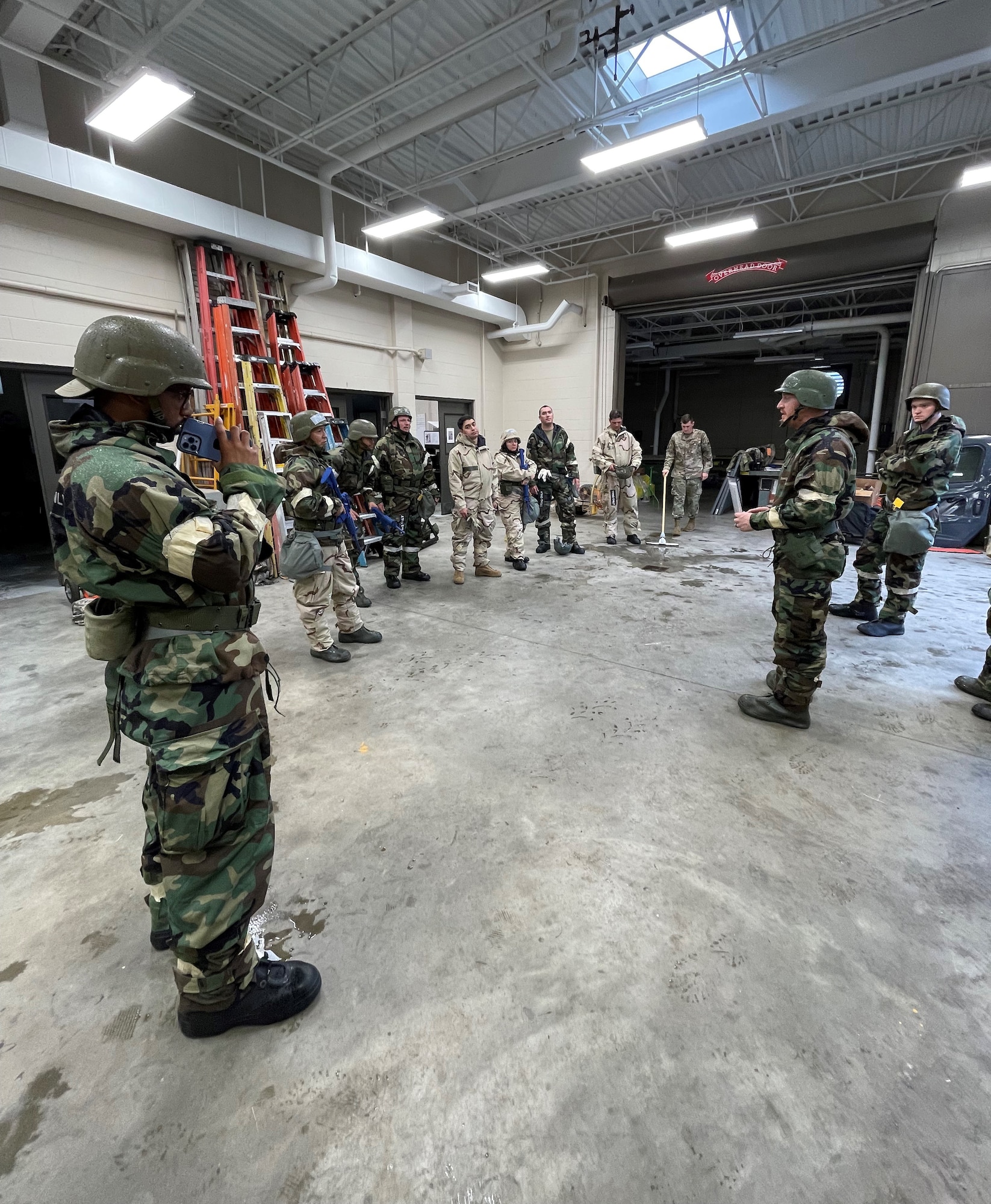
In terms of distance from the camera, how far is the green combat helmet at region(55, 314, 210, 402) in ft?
4.07

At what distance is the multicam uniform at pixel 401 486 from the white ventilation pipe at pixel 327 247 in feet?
11.0

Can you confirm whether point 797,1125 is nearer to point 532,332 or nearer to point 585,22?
point 585,22

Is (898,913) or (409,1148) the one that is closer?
(409,1148)

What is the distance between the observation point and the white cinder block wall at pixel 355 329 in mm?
5637

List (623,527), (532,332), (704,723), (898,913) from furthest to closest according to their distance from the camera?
(532,332) < (623,527) < (704,723) < (898,913)

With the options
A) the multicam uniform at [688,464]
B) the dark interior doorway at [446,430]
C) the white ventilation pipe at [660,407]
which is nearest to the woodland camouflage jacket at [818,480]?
the multicam uniform at [688,464]

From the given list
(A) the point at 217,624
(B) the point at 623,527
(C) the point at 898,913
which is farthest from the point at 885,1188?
(B) the point at 623,527

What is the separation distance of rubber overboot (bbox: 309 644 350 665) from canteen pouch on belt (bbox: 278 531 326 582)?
58 centimetres

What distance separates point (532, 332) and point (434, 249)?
8.10 feet

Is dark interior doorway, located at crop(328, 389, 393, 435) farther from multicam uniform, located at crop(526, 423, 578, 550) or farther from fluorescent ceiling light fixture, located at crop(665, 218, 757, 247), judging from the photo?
fluorescent ceiling light fixture, located at crop(665, 218, 757, 247)

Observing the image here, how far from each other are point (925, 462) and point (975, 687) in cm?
162

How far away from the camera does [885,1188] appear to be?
1.17 m

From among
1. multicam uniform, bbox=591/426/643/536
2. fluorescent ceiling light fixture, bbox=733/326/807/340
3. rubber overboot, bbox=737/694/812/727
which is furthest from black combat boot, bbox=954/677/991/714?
fluorescent ceiling light fixture, bbox=733/326/807/340

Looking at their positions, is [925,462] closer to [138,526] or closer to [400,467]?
[400,467]
